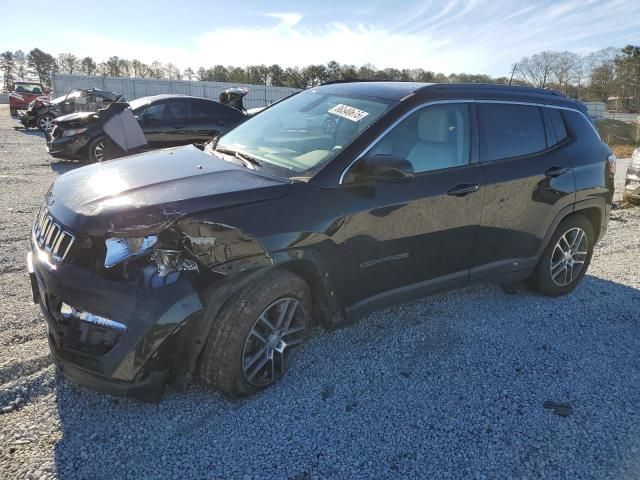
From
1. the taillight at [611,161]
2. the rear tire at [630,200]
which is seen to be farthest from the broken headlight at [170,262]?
the rear tire at [630,200]

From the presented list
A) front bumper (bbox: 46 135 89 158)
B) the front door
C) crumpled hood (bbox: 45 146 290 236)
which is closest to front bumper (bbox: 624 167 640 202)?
the front door

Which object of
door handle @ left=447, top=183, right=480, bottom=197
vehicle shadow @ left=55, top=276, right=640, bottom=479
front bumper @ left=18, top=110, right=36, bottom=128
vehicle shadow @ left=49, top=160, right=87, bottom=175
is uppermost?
front bumper @ left=18, top=110, right=36, bottom=128

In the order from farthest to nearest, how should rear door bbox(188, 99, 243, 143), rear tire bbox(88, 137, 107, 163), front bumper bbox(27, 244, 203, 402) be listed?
rear door bbox(188, 99, 243, 143) < rear tire bbox(88, 137, 107, 163) < front bumper bbox(27, 244, 203, 402)

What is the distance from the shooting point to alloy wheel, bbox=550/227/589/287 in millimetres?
4520

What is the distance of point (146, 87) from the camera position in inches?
1367

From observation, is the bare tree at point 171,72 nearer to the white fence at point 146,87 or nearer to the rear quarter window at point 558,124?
the white fence at point 146,87

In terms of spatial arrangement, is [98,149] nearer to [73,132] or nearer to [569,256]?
[73,132]

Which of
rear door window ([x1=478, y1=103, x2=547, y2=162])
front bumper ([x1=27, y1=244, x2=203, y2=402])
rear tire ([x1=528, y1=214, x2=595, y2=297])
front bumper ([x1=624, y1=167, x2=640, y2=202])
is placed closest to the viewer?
front bumper ([x1=27, y1=244, x2=203, y2=402])

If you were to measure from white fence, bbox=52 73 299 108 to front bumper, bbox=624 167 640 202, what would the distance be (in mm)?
23890

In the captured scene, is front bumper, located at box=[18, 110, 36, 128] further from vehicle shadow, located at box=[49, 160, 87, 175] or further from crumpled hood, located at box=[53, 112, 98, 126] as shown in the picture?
crumpled hood, located at box=[53, 112, 98, 126]

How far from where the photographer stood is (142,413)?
8.84 feet

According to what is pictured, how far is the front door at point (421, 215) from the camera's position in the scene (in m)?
3.12

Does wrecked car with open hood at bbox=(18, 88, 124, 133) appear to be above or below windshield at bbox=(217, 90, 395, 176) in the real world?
above

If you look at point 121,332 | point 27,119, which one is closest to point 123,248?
point 121,332
